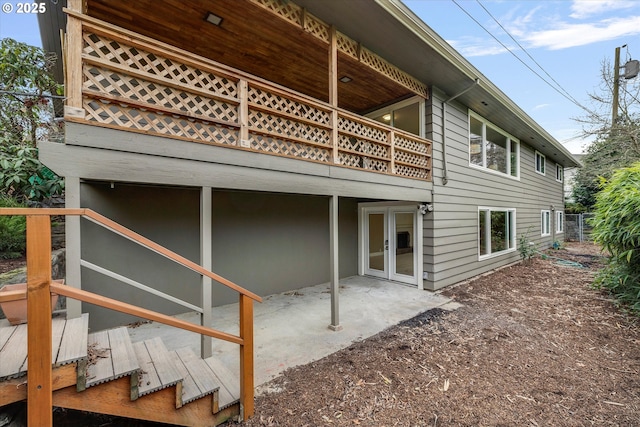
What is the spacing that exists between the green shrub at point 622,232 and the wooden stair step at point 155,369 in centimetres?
719

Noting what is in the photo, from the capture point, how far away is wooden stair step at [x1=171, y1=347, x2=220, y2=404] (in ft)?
6.75

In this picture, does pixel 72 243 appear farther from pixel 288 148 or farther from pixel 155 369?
pixel 288 148

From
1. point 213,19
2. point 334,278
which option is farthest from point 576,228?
point 213,19

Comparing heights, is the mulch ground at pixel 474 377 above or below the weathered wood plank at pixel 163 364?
below

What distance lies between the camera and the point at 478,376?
9.75ft

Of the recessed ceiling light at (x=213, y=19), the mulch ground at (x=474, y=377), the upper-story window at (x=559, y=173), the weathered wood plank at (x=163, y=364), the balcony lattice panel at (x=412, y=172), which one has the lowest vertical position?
the mulch ground at (x=474, y=377)

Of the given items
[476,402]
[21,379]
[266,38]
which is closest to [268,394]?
[21,379]

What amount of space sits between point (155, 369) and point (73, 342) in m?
0.56

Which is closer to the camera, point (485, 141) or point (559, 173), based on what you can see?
point (485, 141)

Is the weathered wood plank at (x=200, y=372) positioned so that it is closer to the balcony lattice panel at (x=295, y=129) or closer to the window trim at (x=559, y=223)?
the balcony lattice panel at (x=295, y=129)

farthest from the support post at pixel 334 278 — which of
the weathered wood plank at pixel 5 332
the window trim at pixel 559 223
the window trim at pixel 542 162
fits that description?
the window trim at pixel 559 223

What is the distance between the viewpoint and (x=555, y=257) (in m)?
10.5

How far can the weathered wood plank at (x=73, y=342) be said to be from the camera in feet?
5.31

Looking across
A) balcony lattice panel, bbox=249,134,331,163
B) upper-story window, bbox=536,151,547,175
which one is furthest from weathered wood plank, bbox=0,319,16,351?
upper-story window, bbox=536,151,547,175
